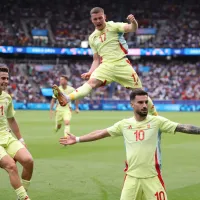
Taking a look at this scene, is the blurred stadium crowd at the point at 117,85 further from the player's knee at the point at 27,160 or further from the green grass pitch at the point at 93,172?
the player's knee at the point at 27,160

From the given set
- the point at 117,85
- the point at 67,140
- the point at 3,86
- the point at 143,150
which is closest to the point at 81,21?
the point at 117,85

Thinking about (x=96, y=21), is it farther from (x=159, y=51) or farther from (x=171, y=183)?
(x=159, y=51)

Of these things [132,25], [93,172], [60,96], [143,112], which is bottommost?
[93,172]

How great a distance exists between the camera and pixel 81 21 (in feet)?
194

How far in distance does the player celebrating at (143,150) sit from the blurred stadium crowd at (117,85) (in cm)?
4223

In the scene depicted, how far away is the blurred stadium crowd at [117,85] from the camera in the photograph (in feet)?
164

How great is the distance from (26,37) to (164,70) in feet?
58.6

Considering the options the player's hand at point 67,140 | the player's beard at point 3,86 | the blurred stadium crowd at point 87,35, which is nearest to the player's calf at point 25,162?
the player's beard at point 3,86

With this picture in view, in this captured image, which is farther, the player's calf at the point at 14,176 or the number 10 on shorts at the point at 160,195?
the player's calf at the point at 14,176

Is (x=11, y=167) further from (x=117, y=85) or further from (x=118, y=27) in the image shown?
(x=117, y=85)

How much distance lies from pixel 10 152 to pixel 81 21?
173 feet

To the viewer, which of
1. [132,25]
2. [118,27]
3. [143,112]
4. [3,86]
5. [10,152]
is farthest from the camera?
[118,27]

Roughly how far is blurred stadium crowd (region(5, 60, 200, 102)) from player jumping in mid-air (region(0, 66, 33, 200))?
4112 cm

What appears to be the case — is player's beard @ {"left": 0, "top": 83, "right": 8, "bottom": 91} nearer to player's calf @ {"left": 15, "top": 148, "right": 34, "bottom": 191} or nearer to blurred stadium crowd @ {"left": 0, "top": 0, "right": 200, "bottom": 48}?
player's calf @ {"left": 15, "top": 148, "right": 34, "bottom": 191}
